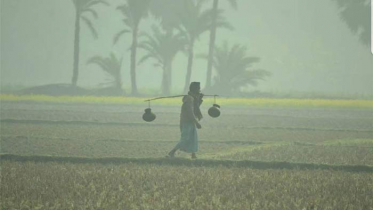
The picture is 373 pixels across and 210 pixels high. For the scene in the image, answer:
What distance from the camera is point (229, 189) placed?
367 inches

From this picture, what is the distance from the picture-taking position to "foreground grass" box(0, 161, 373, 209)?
820 centimetres

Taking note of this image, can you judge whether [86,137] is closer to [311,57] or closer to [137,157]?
[137,157]

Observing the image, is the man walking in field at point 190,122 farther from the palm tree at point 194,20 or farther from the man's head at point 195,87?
the palm tree at point 194,20

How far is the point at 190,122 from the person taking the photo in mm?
13516

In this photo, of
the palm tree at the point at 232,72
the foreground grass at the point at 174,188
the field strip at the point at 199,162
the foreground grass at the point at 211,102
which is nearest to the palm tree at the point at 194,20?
the palm tree at the point at 232,72

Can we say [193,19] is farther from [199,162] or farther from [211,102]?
[199,162]

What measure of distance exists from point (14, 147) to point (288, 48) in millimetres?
73104

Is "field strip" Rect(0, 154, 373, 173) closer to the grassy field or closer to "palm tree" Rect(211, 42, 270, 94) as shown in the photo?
the grassy field


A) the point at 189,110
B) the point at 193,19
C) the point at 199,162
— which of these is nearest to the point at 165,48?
the point at 193,19

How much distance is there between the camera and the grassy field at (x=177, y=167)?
8477 mm

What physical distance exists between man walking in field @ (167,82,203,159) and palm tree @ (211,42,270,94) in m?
30.9

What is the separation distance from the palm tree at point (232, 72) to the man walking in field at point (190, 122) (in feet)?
101

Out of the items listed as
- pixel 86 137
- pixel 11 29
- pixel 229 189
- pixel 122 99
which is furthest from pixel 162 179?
pixel 11 29

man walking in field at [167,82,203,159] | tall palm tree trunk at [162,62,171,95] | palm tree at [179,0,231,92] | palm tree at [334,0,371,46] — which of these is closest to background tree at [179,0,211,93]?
palm tree at [179,0,231,92]
